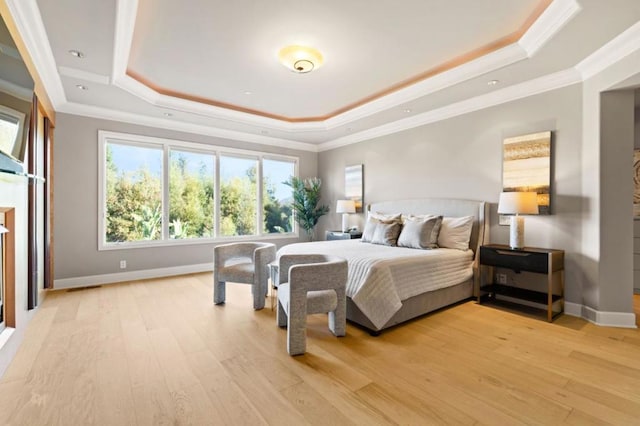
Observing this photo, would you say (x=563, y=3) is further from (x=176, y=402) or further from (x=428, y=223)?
(x=176, y=402)

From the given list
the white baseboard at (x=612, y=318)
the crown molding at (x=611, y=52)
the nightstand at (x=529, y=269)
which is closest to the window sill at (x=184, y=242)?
the nightstand at (x=529, y=269)

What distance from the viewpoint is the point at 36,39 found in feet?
8.55

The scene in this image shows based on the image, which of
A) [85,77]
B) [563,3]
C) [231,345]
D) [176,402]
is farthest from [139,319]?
[563,3]

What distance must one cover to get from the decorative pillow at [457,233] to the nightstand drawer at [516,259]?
0.29 meters

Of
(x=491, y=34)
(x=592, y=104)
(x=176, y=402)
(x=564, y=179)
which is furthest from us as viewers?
(x=564, y=179)

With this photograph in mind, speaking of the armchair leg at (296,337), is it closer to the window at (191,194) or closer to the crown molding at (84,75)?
the crown molding at (84,75)

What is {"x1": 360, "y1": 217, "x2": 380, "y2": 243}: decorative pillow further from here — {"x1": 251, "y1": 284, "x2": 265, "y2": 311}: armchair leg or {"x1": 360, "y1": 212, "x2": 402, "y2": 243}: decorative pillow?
{"x1": 251, "y1": 284, "x2": 265, "y2": 311}: armchair leg

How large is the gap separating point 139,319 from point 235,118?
10.9 feet

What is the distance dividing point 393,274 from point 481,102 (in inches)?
108

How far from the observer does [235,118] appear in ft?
16.5

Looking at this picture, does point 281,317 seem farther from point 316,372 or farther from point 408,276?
point 408,276

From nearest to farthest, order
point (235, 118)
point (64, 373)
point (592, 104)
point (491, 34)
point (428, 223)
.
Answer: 1. point (64, 373)
2. point (491, 34)
3. point (592, 104)
4. point (428, 223)
5. point (235, 118)

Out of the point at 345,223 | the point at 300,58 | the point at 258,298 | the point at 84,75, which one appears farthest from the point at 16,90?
the point at 345,223

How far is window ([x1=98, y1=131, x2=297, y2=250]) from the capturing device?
476 centimetres
